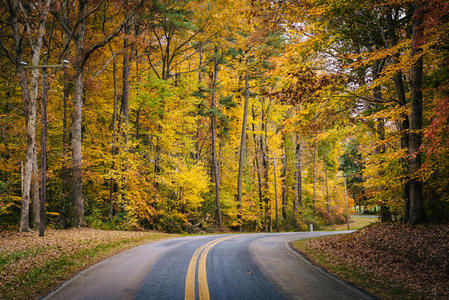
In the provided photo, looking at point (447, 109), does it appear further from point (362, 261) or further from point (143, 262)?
point (143, 262)

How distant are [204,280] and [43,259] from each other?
4.95 meters

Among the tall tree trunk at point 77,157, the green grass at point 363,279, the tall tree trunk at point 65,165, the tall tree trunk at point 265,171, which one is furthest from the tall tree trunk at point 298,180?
the green grass at point 363,279

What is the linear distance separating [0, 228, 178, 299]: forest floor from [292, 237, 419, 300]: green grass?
6.24 meters

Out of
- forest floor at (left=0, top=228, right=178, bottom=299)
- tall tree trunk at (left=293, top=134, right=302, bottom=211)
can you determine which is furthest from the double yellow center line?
tall tree trunk at (left=293, top=134, right=302, bottom=211)

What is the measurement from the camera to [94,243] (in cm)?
977

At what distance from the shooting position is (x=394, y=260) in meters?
7.07

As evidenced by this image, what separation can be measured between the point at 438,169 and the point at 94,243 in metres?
11.9

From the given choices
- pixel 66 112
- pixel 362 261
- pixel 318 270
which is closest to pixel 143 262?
pixel 318 270

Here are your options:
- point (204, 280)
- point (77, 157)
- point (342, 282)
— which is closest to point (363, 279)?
point (342, 282)

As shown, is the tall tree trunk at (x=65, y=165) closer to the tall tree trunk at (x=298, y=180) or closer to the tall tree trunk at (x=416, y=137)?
the tall tree trunk at (x=416, y=137)

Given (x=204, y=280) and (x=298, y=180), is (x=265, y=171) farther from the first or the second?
(x=204, y=280)

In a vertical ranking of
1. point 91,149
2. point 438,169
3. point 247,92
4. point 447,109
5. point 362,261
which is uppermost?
point 247,92

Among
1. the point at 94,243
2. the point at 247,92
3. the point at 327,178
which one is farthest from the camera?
the point at 327,178

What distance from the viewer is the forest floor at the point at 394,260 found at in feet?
16.9
